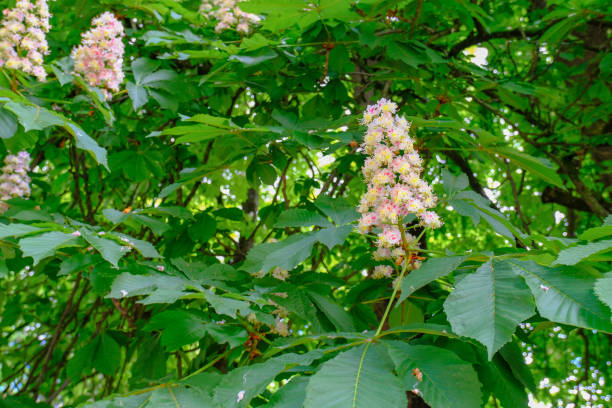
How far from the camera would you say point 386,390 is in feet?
2.89

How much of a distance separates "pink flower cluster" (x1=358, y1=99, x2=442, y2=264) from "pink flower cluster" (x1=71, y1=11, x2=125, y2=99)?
54.5 inches

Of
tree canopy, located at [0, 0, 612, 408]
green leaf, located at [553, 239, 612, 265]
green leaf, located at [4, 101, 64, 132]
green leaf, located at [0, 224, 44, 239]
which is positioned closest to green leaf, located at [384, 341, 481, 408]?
tree canopy, located at [0, 0, 612, 408]

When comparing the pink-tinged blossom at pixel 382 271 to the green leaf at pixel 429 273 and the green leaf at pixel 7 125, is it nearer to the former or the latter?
the green leaf at pixel 429 273

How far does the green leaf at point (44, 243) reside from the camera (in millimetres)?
1301

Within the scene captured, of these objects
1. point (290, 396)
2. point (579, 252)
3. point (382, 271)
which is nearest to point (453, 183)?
point (382, 271)

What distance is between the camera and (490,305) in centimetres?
92

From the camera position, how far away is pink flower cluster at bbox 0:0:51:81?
2041 millimetres

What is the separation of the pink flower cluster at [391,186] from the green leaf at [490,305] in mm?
325

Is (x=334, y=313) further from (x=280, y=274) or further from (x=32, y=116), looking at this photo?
(x=32, y=116)

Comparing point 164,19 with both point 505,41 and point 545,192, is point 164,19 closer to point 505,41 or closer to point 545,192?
point 505,41

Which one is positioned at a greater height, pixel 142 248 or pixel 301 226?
pixel 301 226

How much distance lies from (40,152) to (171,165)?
32.6 inches

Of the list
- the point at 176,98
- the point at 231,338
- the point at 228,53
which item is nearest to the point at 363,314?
the point at 231,338

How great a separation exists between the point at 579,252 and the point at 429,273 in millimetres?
266
